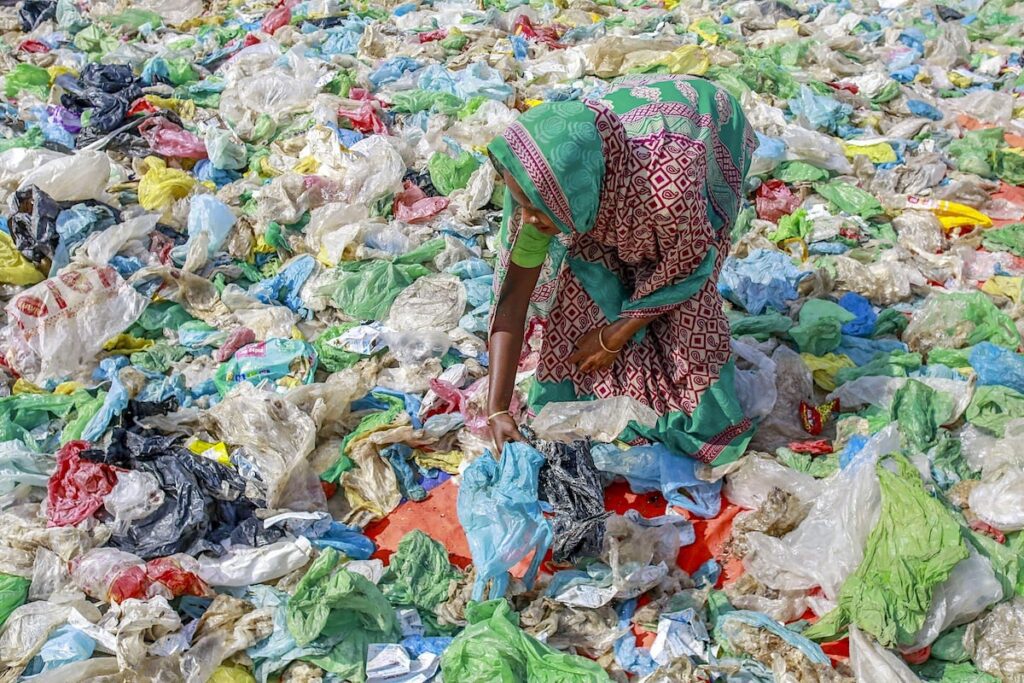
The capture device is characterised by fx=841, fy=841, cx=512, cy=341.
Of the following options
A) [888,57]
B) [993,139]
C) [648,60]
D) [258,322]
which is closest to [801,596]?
[258,322]

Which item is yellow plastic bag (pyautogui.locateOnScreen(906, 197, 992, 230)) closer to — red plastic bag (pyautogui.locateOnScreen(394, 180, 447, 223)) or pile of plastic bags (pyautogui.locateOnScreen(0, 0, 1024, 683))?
pile of plastic bags (pyautogui.locateOnScreen(0, 0, 1024, 683))

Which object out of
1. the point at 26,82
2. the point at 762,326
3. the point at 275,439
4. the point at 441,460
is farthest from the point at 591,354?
the point at 26,82

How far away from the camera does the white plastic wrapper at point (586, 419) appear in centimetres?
261

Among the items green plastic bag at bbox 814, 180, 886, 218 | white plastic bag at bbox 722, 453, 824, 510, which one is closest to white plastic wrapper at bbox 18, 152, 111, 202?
white plastic bag at bbox 722, 453, 824, 510

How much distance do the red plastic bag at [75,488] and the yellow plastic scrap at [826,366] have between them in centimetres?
245

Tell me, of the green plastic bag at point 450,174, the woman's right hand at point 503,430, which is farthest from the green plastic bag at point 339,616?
the green plastic bag at point 450,174

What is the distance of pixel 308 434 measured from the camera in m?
2.82

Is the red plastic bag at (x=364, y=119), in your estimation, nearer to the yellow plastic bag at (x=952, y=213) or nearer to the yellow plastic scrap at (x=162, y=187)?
the yellow plastic scrap at (x=162, y=187)

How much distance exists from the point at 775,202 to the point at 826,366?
1.44 metres

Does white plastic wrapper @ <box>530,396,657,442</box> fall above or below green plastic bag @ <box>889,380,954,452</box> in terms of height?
above

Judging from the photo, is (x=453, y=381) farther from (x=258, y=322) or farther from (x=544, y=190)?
(x=544, y=190)

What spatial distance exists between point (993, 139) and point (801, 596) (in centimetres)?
361

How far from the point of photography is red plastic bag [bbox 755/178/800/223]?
14.2 feet

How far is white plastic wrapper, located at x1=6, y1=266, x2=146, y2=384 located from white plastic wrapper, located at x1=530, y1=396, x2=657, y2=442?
1.89 m
